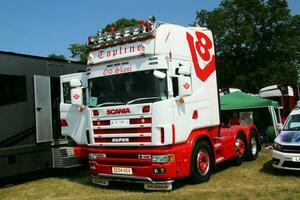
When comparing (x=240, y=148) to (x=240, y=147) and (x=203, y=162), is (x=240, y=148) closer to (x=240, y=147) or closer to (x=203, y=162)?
(x=240, y=147)

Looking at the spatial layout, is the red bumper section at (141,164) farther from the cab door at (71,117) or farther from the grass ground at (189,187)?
the cab door at (71,117)

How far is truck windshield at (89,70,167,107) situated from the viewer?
8.93m

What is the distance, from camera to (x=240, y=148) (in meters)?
12.5

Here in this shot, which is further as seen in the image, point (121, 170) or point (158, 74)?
point (121, 170)

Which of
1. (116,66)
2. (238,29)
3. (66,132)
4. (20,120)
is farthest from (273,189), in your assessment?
(238,29)

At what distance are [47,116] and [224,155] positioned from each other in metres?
4.88

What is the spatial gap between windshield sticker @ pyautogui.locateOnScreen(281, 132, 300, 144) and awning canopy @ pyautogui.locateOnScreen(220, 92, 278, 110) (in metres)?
7.37

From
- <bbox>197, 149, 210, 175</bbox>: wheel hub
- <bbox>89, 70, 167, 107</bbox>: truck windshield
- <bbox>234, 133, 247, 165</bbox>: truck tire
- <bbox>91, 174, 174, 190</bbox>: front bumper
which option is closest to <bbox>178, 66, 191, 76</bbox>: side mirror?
<bbox>89, 70, 167, 107</bbox>: truck windshield

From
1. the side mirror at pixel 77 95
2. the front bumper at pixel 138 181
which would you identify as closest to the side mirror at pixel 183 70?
the front bumper at pixel 138 181

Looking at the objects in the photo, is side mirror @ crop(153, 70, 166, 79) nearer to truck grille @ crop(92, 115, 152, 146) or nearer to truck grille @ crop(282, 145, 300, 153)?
truck grille @ crop(92, 115, 152, 146)

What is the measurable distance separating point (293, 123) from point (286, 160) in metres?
1.75

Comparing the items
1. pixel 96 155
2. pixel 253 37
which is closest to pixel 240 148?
pixel 96 155

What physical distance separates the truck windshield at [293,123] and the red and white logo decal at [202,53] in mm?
2667

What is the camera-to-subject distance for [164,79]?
8945 millimetres
